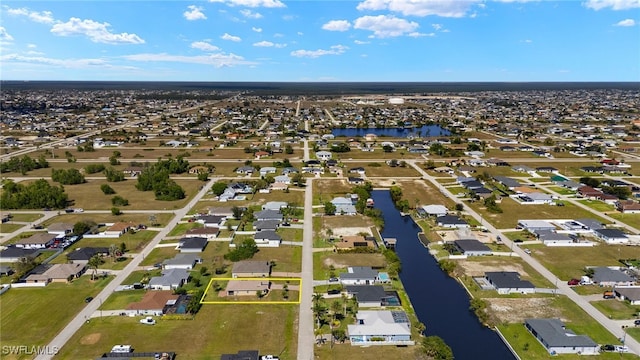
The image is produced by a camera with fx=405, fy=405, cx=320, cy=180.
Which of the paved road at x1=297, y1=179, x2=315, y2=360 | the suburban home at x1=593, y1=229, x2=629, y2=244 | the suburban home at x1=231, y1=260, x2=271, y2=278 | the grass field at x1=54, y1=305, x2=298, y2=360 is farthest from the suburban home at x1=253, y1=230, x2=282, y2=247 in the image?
the suburban home at x1=593, y1=229, x2=629, y2=244

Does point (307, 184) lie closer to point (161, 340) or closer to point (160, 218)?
point (160, 218)

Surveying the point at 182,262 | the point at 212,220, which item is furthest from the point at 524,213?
the point at 182,262

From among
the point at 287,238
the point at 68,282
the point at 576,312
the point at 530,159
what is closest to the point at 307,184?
the point at 287,238

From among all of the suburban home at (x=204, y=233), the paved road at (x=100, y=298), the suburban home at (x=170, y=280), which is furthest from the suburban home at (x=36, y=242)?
the suburban home at (x=170, y=280)

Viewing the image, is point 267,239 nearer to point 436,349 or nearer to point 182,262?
point 182,262

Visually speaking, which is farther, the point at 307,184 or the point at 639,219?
the point at 307,184

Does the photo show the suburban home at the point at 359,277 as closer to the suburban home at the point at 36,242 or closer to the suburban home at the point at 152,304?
the suburban home at the point at 152,304

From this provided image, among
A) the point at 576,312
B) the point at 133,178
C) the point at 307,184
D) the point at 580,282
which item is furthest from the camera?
the point at 133,178
